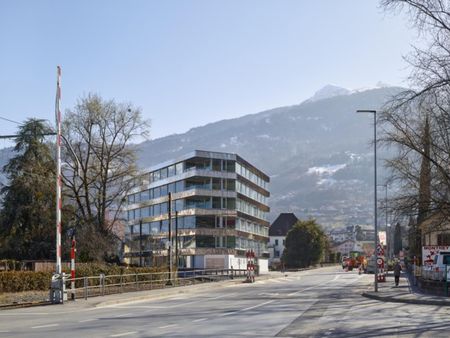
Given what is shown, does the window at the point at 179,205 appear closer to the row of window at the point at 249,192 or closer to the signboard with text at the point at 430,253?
the row of window at the point at 249,192

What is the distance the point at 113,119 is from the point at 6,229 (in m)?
13.6

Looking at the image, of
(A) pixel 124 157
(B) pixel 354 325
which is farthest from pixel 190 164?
(B) pixel 354 325

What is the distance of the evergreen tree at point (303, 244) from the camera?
116875mm

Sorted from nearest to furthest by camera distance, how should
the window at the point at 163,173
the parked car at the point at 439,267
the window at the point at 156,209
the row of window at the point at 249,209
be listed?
the parked car at the point at 439,267
the row of window at the point at 249,209
the window at the point at 163,173
the window at the point at 156,209

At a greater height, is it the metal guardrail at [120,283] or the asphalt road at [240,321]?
the asphalt road at [240,321]

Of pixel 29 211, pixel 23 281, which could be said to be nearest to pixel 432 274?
pixel 23 281

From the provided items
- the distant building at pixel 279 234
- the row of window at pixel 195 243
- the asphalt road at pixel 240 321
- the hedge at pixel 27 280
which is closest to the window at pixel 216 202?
the row of window at pixel 195 243

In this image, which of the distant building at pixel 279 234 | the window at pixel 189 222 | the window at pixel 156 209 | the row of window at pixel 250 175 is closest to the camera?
the window at pixel 189 222

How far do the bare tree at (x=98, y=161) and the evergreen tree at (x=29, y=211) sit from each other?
3044mm

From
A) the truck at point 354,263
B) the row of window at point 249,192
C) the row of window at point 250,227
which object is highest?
the row of window at point 249,192

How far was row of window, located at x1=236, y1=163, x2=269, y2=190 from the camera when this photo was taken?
106938 millimetres

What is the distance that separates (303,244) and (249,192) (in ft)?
46.2

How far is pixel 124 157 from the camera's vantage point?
6169 centimetres

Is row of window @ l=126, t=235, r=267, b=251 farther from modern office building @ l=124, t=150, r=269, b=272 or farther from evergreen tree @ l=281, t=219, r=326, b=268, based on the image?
evergreen tree @ l=281, t=219, r=326, b=268
